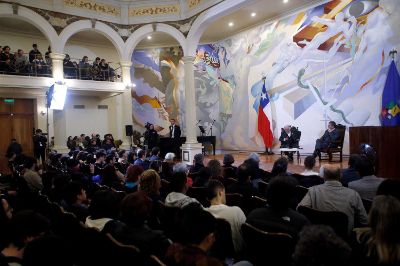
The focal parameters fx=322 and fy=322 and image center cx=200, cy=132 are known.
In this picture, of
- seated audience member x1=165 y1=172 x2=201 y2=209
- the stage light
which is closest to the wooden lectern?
seated audience member x1=165 y1=172 x2=201 y2=209

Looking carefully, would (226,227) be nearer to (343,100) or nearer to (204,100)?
(343,100)

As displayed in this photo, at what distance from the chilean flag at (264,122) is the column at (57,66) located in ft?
23.7

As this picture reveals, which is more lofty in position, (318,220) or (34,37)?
(34,37)

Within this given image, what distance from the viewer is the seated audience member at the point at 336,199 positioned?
2.70m

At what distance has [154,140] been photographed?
12336 millimetres

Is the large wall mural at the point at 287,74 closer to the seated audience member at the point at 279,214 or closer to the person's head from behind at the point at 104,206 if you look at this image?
the seated audience member at the point at 279,214

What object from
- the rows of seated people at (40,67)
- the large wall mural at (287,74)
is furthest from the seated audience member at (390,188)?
the rows of seated people at (40,67)

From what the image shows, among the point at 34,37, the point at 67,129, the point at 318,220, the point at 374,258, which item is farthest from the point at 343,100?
the point at 34,37

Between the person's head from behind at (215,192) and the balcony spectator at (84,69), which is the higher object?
the balcony spectator at (84,69)

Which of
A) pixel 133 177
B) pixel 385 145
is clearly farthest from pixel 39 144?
pixel 385 145

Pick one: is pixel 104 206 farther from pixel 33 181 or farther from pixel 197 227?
pixel 33 181

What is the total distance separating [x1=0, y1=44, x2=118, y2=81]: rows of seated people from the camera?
10.6 meters

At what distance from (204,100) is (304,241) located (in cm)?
1330

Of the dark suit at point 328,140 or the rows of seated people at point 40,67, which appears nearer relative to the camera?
the dark suit at point 328,140
